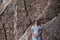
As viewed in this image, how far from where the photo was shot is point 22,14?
37.4ft

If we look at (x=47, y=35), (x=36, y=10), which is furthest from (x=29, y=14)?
(x=47, y=35)

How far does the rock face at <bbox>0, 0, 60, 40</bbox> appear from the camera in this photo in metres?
10.9

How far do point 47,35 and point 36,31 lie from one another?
2.57ft

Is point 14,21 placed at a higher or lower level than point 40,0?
lower

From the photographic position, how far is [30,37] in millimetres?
10453

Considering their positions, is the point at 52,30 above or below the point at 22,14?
below

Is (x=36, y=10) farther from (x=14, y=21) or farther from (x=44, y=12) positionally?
(x=14, y=21)

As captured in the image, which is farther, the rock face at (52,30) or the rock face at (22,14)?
the rock face at (22,14)

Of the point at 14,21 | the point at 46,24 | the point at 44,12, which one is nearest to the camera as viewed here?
the point at 46,24

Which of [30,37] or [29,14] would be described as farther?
[29,14]

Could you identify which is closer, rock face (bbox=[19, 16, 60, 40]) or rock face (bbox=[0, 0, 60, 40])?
rock face (bbox=[19, 16, 60, 40])

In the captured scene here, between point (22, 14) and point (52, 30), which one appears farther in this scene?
point (22, 14)

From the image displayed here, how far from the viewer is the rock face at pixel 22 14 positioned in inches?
430

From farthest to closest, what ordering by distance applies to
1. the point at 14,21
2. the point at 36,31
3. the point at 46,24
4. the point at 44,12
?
1. the point at 14,21
2. the point at 44,12
3. the point at 46,24
4. the point at 36,31
